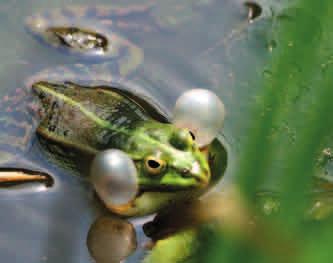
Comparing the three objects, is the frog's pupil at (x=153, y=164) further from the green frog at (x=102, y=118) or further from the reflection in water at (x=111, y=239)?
Answer: the reflection in water at (x=111, y=239)

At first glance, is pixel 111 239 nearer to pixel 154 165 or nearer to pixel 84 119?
pixel 154 165

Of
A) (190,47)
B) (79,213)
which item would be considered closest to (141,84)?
(190,47)

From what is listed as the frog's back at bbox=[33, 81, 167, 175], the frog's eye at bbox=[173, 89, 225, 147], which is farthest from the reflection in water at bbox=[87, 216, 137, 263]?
the frog's eye at bbox=[173, 89, 225, 147]

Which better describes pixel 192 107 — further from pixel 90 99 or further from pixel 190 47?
pixel 190 47

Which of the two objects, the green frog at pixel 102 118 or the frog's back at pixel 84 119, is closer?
the green frog at pixel 102 118

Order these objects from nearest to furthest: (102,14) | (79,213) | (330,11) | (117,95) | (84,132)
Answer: (330,11) → (79,213) → (84,132) → (117,95) → (102,14)

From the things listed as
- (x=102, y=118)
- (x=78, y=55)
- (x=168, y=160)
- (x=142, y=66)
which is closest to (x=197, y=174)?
(x=168, y=160)

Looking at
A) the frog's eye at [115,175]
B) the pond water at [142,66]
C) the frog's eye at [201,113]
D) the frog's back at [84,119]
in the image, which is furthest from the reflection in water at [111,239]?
the frog's eye at [201,113]
